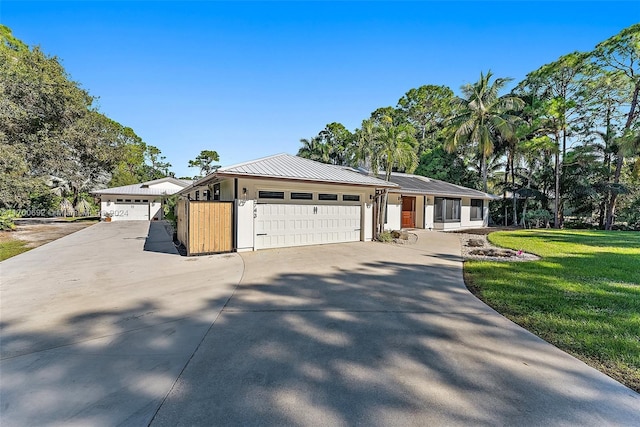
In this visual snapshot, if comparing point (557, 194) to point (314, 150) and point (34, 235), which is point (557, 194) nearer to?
point (314, 150)

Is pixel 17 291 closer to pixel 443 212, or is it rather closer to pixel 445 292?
pixel 445 292

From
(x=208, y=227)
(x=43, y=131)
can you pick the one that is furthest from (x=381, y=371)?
(x=43, y=131)

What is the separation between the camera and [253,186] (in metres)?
9.17

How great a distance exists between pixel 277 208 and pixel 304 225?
4.22ft

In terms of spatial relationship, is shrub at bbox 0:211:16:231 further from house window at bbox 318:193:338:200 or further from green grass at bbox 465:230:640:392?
green grass at bbox 465:230:640:392

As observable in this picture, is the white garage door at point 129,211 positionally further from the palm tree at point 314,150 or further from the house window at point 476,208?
the house window at point 476,208

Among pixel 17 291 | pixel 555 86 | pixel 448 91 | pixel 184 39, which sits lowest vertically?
pixel 17 291

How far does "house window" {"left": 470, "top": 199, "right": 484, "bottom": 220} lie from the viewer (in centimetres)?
1923

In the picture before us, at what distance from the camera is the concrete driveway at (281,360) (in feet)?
6.91

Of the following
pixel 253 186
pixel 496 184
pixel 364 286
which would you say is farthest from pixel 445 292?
pixel 496 184

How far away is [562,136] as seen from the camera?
20594 mm

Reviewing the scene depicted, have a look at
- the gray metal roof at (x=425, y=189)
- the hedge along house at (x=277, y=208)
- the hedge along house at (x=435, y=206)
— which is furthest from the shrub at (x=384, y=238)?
the hedge along house at (x=435, y=206)

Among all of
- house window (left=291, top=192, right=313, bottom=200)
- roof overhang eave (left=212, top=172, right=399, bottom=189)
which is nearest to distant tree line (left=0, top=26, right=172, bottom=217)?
roof overhang eave (left=212, top=172, right=399, bottom=189)

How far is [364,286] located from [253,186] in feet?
17.8
